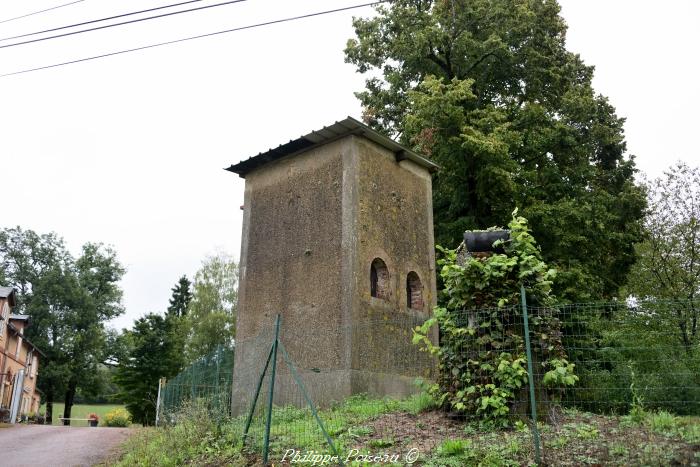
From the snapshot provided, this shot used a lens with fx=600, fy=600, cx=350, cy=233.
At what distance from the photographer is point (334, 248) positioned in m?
13.9

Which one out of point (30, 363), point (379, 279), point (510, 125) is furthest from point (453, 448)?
point (30, 363)

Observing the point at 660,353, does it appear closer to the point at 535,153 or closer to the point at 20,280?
the point at 535,153

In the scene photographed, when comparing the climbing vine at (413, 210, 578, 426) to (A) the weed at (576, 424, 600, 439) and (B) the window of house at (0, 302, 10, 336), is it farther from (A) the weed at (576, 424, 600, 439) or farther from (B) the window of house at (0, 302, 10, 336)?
(B) the window of house at (0, 302, 10, 336)

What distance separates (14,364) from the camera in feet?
120

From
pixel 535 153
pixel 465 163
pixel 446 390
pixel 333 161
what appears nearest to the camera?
pixel 446 390

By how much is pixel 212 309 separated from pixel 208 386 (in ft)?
110

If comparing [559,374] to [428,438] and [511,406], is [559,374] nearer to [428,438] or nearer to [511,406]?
[511,406]

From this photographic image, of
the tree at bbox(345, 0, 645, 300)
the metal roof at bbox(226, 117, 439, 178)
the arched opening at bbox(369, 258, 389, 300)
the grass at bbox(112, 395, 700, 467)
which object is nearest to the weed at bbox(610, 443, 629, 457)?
the grass at bbox(112, 395, 700, 467)

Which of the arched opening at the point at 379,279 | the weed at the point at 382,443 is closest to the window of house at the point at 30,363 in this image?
the arched opening at the point at 379,279

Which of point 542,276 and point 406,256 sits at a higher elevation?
point 406,256

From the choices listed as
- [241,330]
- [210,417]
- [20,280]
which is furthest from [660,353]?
[20,280]

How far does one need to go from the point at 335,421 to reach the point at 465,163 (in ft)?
40.2

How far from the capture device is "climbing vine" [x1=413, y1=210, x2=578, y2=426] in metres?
8.52

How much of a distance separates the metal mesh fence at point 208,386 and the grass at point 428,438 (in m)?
0.29
